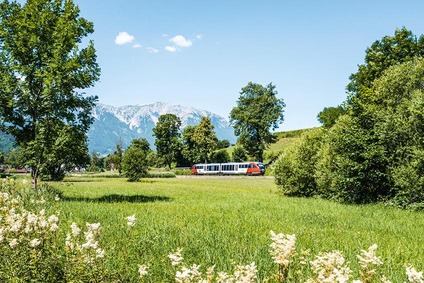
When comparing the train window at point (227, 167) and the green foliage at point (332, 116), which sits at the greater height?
the green foliage at point (332, 116)

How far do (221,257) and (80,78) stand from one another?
13.2m

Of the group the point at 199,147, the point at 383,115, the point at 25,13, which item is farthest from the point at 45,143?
the point at 199,147

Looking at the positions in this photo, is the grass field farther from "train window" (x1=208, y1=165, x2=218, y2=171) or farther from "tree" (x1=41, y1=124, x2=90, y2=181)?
"train window" (x1=208, y1=165, x2=218, y2=171)

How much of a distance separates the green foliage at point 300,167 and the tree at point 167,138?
76252 mm

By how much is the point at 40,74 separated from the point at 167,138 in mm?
85255

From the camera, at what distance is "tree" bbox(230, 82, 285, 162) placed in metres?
72.6

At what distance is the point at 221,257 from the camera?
5.89 m

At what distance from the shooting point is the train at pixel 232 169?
214ft

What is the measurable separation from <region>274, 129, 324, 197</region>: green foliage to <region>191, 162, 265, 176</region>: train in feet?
139

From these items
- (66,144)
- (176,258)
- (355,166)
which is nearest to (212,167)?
(355,166)

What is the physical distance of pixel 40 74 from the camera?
14734 mm

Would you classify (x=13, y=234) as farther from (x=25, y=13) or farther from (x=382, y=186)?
(x=382, y=186)

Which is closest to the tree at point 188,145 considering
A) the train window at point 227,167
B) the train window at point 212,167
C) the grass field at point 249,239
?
the train window at point 212,167

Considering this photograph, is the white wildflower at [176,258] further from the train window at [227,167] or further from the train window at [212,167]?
the train window at [212,167]
